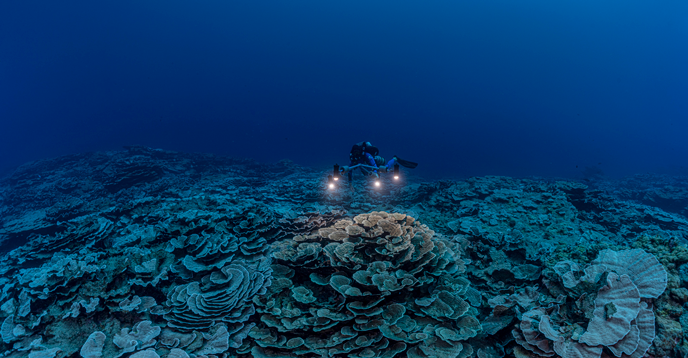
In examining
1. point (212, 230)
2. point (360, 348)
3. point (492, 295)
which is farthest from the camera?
point (212, 230)

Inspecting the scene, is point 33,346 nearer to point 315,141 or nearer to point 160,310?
point 160,310

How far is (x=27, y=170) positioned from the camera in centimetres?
2097

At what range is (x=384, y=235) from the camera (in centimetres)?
464

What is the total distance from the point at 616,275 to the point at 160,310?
6459 millimetres

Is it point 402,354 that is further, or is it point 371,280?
point 371,280

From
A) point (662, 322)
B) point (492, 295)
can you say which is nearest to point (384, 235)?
point (492, 295)

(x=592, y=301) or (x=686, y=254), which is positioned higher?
(x=686, y=254)

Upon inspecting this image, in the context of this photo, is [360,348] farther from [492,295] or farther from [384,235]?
[492,295]

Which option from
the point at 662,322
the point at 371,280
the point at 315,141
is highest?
the point at 662,322

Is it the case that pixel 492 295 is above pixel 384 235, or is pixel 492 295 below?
below

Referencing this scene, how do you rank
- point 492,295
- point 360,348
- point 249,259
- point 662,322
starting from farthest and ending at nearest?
1. point 249,259
2. point 492,295
3. point 360,348
4. point 662,322

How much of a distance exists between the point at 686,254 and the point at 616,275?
1.41m

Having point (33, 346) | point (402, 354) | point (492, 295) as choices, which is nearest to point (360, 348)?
point (402, 354)

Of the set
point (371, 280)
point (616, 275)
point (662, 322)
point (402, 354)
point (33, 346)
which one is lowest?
point (33, 346)
